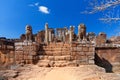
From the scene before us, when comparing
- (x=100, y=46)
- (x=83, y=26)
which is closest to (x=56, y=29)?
(x=83, y=26)

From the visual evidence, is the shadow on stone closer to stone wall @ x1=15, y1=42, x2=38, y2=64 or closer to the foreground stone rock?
the foreground stone rock

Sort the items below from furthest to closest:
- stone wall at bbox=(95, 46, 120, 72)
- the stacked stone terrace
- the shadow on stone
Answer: stone wall at bbox=(95, 46, 120, 72) < the shadow on stone < the stacked stone terrace

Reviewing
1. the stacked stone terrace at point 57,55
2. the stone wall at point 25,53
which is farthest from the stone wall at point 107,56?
the stone wall at point 25,53

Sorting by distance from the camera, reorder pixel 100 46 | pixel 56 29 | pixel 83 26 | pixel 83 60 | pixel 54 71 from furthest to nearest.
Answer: pixel 56 29 → pixel 83 26 → pixel 100 46 → pixel 83 60 → pixel 54 71

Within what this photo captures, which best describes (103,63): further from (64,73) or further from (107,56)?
(64,73)

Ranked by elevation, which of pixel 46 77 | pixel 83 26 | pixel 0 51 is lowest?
pixel 46 77

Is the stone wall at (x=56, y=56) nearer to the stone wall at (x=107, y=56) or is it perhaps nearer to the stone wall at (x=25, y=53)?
the stone wall at (x=25, y=53)

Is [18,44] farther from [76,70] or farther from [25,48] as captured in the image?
[76,70]

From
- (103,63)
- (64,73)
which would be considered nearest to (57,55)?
(64,73)

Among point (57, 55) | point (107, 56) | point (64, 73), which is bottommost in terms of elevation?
point (64, 73)

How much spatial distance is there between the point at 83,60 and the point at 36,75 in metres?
2.81

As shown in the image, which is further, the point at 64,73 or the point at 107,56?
the point at 107,56

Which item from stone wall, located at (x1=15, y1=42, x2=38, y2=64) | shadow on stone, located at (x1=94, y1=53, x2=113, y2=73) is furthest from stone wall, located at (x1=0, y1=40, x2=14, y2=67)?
shadow on stone, located at (x1=94, y1=53, x2=113, y2=73)

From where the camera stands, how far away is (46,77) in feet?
34.1
